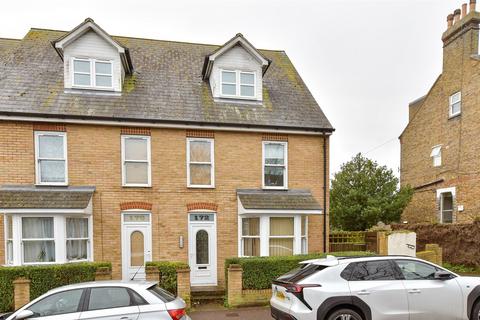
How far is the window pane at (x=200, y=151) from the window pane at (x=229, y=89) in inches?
88.7

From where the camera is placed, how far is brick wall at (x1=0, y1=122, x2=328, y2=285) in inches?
391

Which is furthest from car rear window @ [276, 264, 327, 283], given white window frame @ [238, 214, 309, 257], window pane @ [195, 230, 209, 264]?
window pane @ [195, 230, 209, 264]

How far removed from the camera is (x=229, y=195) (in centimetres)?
1118

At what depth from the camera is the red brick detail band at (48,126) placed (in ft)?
32.9

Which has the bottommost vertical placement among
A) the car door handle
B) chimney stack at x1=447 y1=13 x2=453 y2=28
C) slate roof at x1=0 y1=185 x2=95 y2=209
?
the car door handle

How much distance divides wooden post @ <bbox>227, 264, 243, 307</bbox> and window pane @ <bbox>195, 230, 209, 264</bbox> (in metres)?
2.45

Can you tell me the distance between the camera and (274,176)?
38.2 ft

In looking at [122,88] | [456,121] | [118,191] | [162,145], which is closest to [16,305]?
[118,191]

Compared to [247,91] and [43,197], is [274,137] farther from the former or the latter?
[43,197]

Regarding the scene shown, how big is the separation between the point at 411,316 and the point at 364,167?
1136cm

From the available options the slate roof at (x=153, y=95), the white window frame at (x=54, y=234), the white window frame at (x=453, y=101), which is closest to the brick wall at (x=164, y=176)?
the slate roof at (x=153, y=95)

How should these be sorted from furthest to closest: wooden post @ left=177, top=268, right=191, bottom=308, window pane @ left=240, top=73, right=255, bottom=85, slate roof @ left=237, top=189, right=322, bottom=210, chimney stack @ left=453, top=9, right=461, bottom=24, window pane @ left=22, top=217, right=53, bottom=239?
chimney stack @ left=453, top=9, right=461, bottom=24, window pane @ left=240, top=73, right=255, bottom=85, slate roof @ left=237, top=189, right=322, bottom=210, window pane @ left=22, top=217, right=53, bottom=239, wooden post @ left=177, top=268, right=191, bottom=308

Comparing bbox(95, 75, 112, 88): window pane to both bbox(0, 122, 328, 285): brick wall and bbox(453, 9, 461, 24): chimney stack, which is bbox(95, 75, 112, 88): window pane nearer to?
bbox(0, 122, 328, 285): brick wall

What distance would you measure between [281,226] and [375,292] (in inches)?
218
